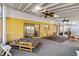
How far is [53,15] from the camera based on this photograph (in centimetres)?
271

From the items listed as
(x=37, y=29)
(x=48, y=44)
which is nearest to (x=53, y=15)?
(x=37, y=29)

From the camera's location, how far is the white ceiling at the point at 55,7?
2.50m

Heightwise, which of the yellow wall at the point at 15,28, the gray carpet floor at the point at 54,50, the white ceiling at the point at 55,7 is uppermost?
the white ceiling at the point at 55,7

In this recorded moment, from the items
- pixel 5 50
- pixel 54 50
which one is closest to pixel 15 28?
pixel 5 50

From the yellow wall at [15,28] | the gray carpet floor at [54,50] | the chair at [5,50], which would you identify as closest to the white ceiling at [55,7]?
the yellow wall at [15,28]

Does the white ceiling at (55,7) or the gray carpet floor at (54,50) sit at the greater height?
the white ceiling at (55,7)

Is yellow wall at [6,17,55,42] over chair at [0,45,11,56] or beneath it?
over

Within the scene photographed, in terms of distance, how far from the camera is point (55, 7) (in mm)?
2631

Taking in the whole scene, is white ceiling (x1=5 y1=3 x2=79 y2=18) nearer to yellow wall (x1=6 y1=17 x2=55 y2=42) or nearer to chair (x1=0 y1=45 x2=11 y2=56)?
yellow wall (x1=6 y1=17 x2=55 y2=42)

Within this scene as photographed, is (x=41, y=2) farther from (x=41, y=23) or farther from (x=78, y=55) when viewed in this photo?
(x=78, y=55)

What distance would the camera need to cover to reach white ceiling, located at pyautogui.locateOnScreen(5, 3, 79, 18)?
2.50m

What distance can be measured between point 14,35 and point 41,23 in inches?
33.6

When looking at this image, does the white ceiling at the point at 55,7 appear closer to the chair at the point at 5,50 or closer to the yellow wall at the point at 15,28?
the yellow wall at the point at 15,28

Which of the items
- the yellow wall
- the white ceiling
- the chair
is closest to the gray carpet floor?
the chair
